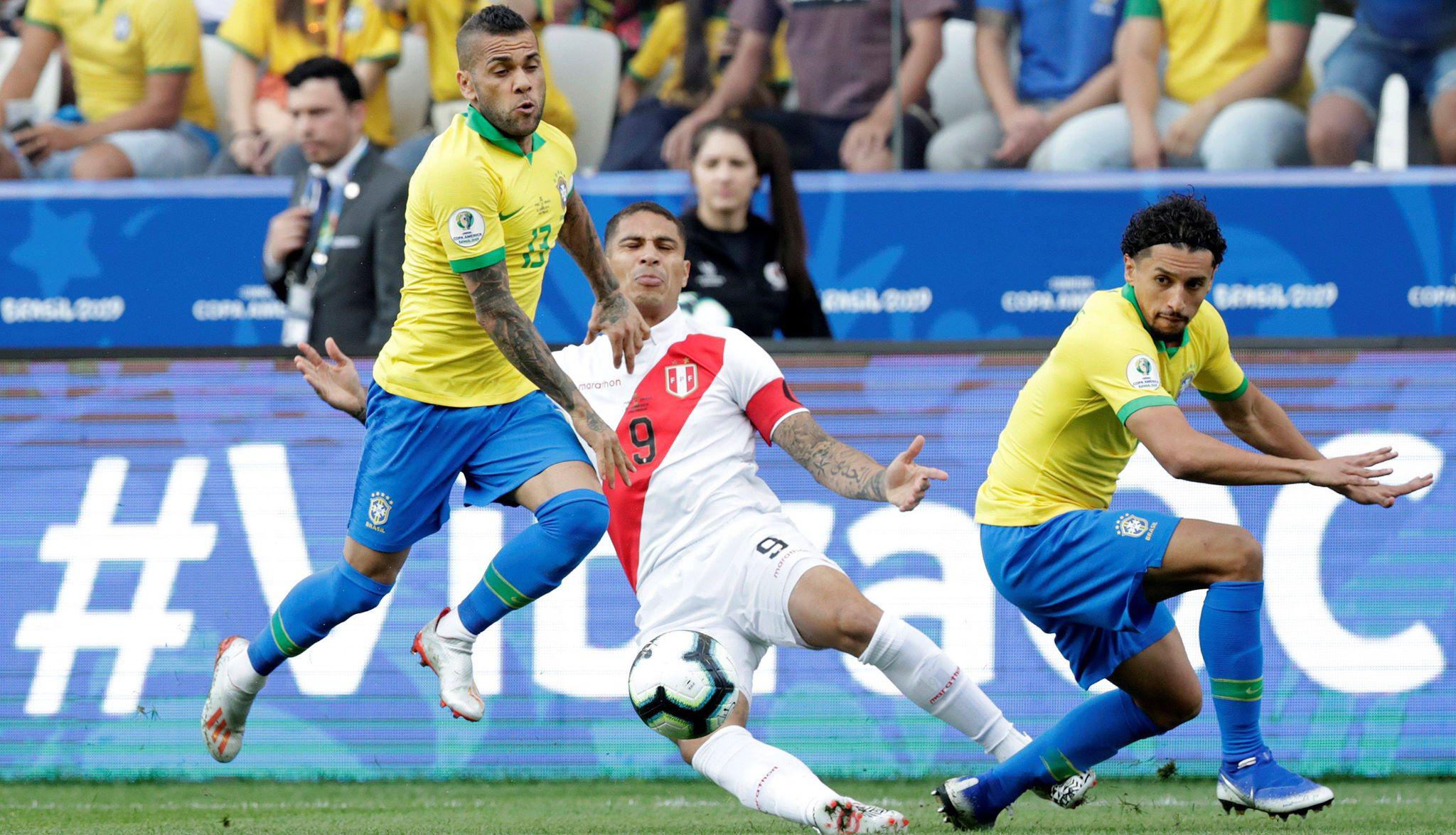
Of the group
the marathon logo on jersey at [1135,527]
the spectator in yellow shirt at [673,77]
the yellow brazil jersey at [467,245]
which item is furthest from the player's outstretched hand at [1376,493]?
the spectator in yellow shirt at [673,77]

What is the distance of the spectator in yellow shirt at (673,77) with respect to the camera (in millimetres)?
8977

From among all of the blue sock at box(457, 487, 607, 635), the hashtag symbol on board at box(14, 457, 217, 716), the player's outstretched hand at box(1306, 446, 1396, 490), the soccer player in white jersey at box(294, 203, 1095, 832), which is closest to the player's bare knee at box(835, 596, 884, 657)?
the soccer player in white jersey at box(294, 203, 1095, 832)

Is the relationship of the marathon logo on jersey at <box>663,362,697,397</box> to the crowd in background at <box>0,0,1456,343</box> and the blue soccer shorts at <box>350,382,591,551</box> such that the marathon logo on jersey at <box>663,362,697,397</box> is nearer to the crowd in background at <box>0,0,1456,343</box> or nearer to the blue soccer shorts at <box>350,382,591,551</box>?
the blue soccer shorts at <box>350,382,591,551</box>

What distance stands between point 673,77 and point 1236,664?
511 centimetres

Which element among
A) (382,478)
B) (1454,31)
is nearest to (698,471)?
(382,478)

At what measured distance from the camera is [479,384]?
5.55m

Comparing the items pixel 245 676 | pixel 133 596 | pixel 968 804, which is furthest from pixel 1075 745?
pixel 133 596

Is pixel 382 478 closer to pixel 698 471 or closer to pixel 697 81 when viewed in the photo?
pixel 698 471

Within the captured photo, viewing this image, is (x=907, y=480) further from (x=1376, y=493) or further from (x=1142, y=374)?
(x=1376, y=493)

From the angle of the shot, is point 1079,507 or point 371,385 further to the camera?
point 371,385

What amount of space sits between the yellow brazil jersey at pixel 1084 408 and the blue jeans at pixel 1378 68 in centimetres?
397

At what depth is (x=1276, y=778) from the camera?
496 cm

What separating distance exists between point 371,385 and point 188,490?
190cm

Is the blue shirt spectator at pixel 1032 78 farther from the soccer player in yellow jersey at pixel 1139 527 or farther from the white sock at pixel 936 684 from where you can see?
the white sock at pixel 936 684
